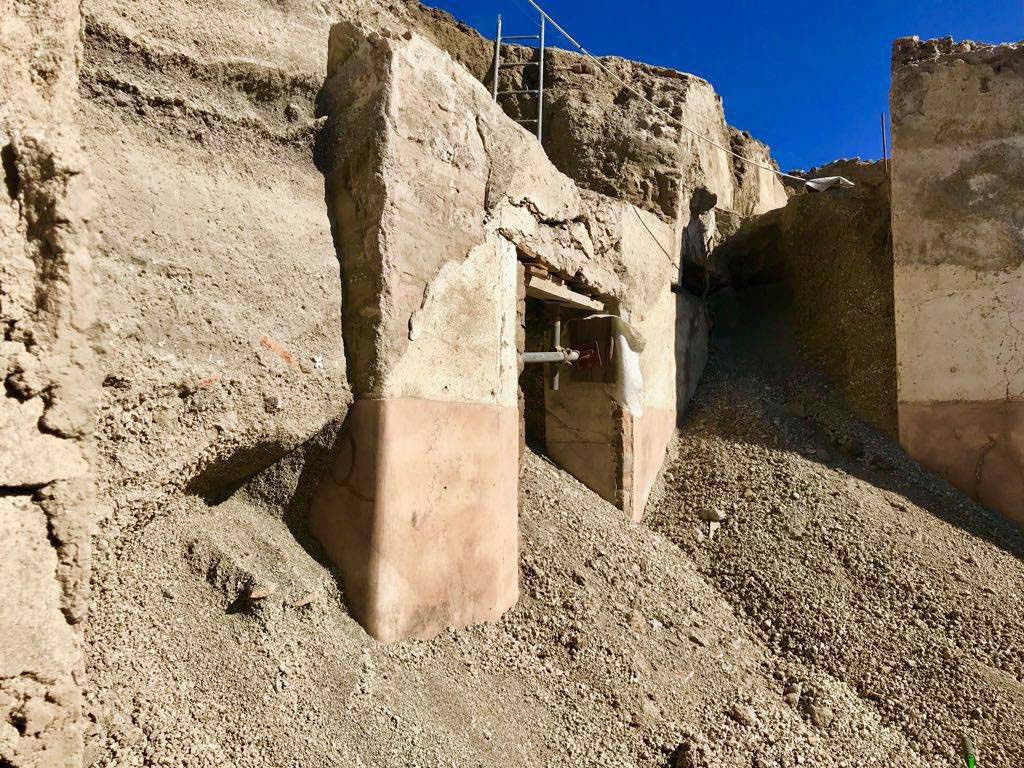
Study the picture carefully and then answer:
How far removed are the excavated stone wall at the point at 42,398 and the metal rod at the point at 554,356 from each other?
10.6ft

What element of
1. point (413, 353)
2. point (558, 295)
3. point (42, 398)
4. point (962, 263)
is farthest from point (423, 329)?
point (962, 263)

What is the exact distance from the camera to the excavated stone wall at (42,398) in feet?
7.01

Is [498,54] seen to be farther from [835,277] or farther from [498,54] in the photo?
[835,277]

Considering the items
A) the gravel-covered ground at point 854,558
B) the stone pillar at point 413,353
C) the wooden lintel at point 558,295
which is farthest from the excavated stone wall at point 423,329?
the gravel-covered ground at point 854,558

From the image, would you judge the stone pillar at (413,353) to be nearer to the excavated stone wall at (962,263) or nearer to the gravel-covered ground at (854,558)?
the gravel-covered ground at (854,558)

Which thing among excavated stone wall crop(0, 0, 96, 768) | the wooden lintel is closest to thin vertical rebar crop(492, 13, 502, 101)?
the wooden lintel

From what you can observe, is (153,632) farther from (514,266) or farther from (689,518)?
(689,518)

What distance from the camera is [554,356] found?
570cm

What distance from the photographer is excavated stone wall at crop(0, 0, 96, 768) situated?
2.14 meters

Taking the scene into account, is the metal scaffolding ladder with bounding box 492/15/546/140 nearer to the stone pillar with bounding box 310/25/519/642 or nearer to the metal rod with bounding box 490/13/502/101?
the metal rod with bounding box 490/13/502/101

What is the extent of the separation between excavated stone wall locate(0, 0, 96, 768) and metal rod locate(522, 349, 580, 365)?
10.6 ft

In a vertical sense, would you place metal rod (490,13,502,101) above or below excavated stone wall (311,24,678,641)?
above

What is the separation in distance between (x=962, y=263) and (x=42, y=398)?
274 inches

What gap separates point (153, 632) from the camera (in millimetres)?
2635
